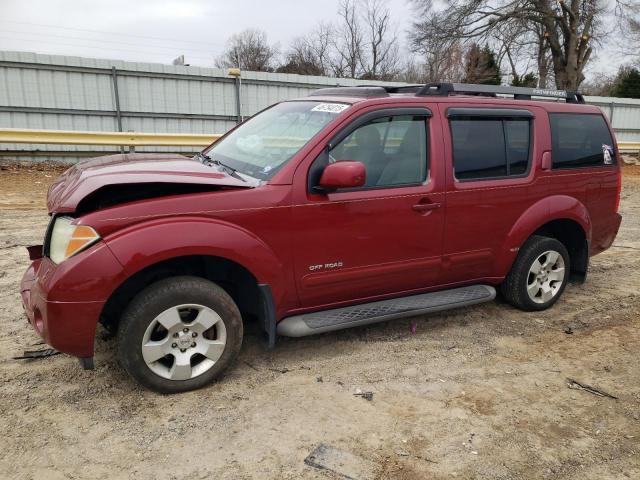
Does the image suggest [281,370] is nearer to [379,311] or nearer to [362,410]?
[362,410]

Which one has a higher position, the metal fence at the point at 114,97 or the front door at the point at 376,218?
the metal fence at the point at 114,97

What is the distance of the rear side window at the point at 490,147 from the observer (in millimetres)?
4172

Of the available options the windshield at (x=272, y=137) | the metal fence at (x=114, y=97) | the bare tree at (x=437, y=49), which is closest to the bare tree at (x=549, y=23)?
the bare tree at (x=437, y=49)

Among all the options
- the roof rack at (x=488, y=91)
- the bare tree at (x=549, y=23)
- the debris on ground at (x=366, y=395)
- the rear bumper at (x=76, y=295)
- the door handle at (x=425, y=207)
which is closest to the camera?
the rear bumper at (x=76, y=295)

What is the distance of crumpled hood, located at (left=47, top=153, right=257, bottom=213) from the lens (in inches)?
122

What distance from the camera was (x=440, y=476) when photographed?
2.65 meters

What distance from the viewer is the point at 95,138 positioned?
12102 millimetres

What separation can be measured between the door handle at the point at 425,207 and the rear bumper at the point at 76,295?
209 centimetres

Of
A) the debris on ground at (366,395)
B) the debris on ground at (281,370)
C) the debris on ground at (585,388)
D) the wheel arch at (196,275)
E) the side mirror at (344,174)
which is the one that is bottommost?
the debris on ground at (585,388)

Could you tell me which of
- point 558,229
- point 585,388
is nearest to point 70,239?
point 585,388

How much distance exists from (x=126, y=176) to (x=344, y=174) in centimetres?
132

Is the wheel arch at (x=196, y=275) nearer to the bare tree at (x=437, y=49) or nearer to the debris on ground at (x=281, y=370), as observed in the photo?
the debris on ground at (x=281, y=370)

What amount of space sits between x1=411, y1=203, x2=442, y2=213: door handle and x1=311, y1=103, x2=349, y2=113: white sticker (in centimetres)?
88

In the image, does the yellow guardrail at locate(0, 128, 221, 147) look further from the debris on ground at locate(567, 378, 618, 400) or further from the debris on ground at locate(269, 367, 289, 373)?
the debris on ground at locate(567, 378, 618, 400)
